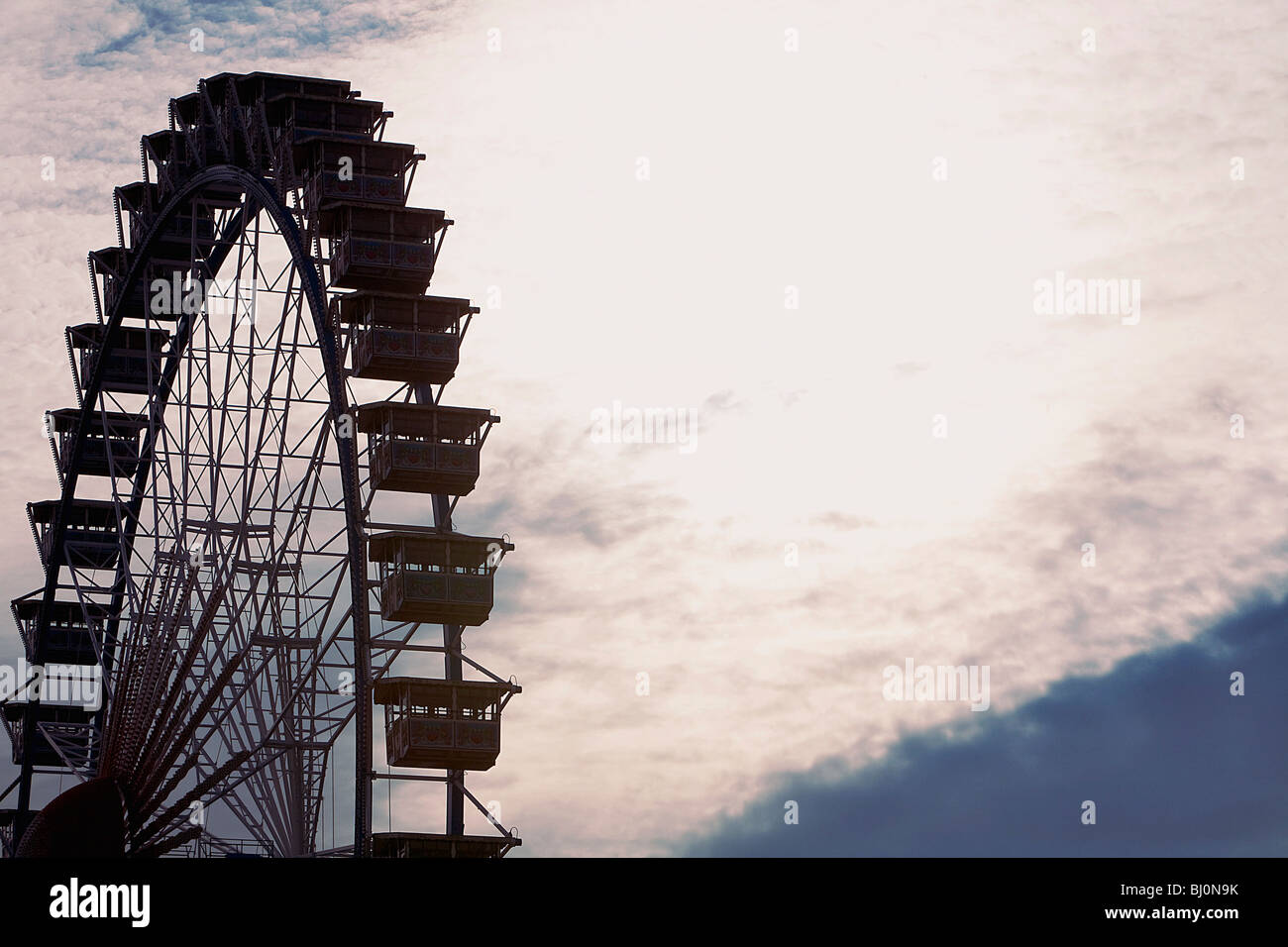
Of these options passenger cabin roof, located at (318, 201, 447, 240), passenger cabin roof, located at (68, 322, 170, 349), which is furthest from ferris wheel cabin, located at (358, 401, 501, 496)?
passenger cabin roof, located at (68, 322, 170, 349)

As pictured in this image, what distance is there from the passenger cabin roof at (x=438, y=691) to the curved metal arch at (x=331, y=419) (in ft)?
1.68

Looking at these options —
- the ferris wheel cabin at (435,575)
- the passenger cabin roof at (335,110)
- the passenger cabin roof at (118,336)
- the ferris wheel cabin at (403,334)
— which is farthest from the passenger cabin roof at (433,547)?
the passenger cabin roof at (118,336)

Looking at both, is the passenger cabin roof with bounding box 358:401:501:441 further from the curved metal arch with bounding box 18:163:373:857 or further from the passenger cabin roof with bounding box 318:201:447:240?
the passenger cabin roof with bounding box 318:201:447:240

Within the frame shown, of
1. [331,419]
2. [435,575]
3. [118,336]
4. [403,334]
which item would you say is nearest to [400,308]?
[403,334]

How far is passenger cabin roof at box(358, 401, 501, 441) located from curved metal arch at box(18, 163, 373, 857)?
0.70 meters

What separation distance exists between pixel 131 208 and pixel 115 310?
3477mm

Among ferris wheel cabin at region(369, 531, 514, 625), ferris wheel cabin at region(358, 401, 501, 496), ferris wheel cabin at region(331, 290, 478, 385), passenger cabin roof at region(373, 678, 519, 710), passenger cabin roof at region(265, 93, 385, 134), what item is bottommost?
passenger cabin roof at region(373, 678, 519, 710)

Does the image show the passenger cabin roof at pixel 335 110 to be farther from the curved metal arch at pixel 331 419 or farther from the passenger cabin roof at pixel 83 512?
the passenger cabin roof at pixel 83 512

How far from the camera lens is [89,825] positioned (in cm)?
4509

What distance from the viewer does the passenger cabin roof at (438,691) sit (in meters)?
40.5

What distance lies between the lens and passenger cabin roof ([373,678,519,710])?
40531 millimetres

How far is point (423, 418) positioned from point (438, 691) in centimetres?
639
